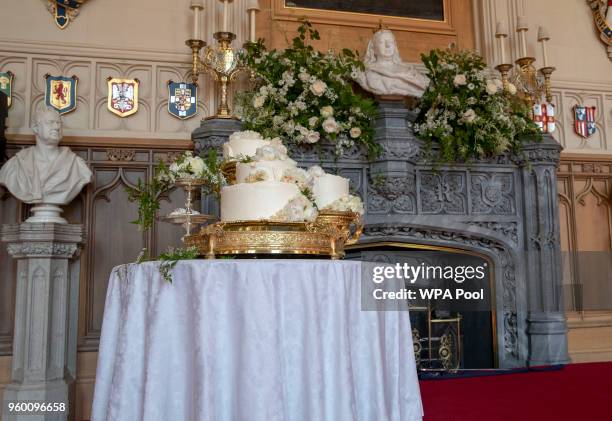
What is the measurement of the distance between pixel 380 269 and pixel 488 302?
2.91m

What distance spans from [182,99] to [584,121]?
391 centimetres

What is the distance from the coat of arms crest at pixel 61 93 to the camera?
16.1ft

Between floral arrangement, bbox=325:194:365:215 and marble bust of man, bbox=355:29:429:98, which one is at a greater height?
marble bust of man, bbox=355:29:429:98

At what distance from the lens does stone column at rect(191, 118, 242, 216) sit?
4.50 meters

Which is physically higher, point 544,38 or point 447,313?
point 544,38

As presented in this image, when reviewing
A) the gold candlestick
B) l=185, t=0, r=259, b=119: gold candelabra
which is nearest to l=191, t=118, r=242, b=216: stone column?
l=185, t=0, r=259, b=119: gold candelabra

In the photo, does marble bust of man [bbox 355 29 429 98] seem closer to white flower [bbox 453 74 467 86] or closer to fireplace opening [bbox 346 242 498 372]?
white flower [bbox 453 74 467 86]

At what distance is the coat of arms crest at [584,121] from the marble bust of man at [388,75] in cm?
201

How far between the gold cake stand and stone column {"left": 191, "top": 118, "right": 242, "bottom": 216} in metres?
1.86

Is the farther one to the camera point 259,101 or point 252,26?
point 252,26

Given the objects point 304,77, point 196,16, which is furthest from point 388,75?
point 196,16

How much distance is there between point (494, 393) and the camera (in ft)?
12.4

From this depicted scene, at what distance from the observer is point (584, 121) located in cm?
593

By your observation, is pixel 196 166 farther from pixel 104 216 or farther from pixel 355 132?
pixel 104 216
